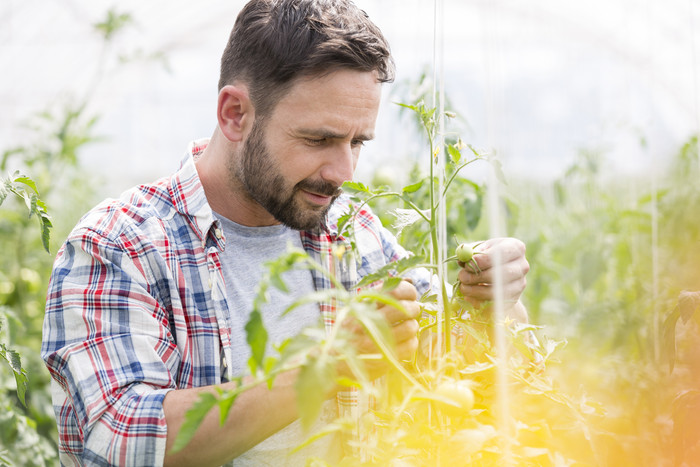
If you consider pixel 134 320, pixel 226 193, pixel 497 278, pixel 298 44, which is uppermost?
pixel 298 44

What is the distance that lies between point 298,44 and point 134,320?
58 centimetres

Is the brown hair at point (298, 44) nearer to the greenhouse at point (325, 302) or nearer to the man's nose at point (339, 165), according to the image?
the greenhouse at point (325, 302)

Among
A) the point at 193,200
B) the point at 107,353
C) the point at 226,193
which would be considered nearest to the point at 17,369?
the point at 107,353

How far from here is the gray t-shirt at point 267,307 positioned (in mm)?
1201

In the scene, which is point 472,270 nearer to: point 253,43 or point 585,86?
point 253,43

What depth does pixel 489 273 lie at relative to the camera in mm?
852

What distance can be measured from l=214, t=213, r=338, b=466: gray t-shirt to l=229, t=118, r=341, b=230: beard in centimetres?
9

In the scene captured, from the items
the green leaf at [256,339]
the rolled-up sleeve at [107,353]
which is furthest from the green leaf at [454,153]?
the rolled-up sleeve at [107,353]

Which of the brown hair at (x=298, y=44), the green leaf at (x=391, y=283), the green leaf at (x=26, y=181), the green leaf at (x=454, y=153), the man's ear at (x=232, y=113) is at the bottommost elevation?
the green leaf at (x=391, y=283)

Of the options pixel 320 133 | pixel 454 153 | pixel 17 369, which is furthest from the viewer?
pixel 320 133

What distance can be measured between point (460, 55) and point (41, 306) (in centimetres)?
395

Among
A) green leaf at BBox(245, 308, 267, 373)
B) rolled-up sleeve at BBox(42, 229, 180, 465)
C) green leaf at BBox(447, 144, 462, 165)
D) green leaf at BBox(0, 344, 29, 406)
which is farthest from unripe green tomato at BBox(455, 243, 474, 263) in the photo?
green leaf at BBox(0, 344, 29, 406)

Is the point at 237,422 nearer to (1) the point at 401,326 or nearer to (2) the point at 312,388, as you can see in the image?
(1) the point at 401,326

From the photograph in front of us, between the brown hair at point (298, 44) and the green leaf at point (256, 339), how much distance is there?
780 millimetres
